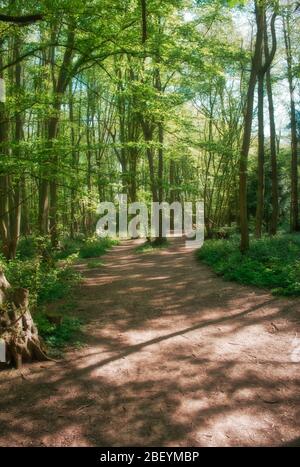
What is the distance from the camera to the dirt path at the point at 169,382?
12.3 feet

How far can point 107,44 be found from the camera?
888 cm

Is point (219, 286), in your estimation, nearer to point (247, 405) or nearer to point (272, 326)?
point (272, 326)

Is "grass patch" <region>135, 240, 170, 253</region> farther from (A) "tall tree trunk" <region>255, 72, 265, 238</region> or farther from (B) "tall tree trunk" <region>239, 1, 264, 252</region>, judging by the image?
(B) "tall tree trunk" <region>239, 1, 264, 252</region>

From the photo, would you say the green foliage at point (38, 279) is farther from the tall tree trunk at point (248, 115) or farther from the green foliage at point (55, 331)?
the tall tree trunk at point (248, 115)

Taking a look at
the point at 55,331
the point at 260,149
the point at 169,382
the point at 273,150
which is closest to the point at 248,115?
the point at 260,149

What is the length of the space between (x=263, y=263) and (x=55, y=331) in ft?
22.8

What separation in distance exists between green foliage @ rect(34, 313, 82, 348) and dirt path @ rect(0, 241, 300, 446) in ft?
1.05

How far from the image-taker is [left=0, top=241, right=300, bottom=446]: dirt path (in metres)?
3.74

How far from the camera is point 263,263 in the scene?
10953mm

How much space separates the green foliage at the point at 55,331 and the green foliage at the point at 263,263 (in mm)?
4916

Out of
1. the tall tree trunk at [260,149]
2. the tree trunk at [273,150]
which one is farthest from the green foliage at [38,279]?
the tree trunk at [273,150]

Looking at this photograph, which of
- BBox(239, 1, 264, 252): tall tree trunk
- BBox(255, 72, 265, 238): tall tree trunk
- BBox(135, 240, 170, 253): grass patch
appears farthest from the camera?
BBox(135, 240, 170, 253): grass patch

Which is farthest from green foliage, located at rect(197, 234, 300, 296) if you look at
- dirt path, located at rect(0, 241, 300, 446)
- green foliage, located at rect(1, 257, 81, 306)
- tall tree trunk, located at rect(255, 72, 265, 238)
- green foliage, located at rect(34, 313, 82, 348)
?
green foliage, located at rect(34, 313, 82, 348)

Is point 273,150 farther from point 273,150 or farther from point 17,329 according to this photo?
point 17,329
